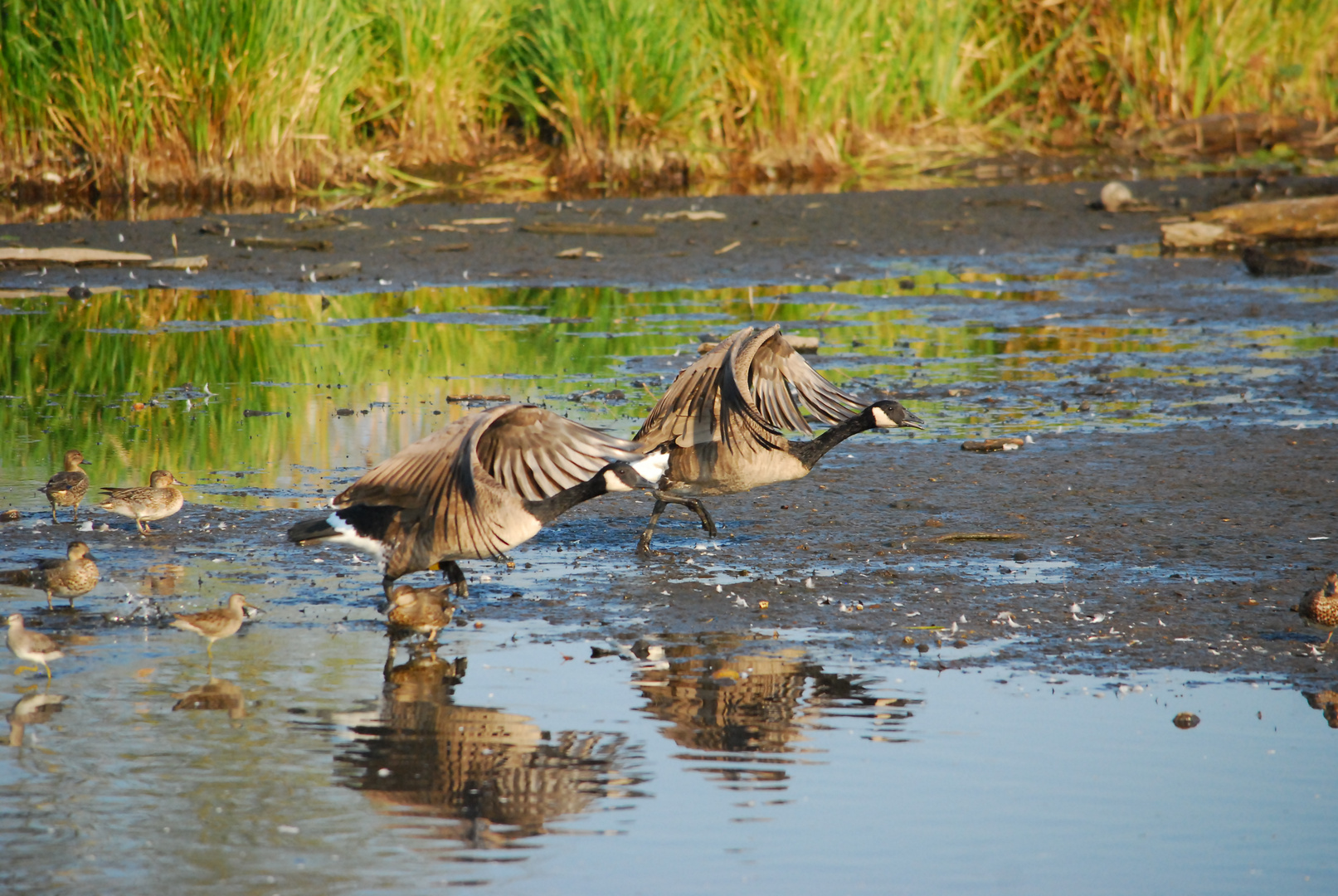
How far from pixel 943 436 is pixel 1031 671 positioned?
12.4 feet

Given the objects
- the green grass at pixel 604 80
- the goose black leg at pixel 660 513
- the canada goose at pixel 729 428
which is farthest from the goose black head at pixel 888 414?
the green grass at pixel 604 80

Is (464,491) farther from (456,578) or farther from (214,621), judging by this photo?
(214,621)

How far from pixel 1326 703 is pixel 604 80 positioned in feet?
47.0

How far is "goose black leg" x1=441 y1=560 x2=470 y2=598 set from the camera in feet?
20.2

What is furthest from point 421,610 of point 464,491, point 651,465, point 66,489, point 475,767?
point 66,489

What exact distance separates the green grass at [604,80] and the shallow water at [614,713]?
7498mm

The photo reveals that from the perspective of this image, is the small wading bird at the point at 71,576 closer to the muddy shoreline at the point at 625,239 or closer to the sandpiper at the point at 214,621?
the sandpiper at the point at 214,621

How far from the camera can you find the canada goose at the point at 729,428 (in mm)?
7133

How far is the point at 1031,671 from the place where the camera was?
5.24 metres

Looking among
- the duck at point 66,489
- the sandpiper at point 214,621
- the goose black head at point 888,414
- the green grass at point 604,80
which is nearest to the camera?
the sandpiper at point 214,621

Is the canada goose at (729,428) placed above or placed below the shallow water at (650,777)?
above

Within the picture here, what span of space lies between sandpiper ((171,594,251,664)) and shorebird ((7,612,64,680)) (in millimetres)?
412

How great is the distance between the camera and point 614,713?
16.0 feet

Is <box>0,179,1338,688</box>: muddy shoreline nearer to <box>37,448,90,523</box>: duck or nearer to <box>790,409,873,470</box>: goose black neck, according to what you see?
<box>37,448,90,523</box>: duck
